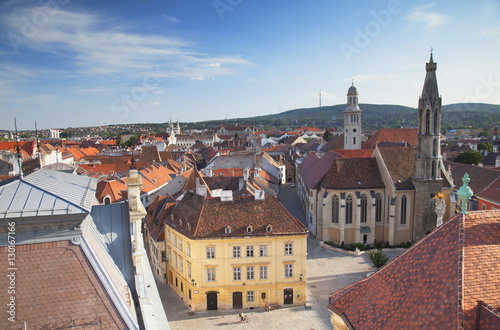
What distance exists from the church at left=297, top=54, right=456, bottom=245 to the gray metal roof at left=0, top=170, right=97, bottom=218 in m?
36.6

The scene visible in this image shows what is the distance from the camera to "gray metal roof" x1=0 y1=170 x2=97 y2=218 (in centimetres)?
872

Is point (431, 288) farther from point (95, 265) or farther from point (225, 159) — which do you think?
point (225, 159)

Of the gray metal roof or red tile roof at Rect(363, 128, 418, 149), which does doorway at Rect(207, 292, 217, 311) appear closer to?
the gray metal roof

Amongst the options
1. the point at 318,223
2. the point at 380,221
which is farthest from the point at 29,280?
the point at 380,221

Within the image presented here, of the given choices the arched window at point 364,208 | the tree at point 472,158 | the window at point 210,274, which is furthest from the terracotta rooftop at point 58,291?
the tree at point 472,158

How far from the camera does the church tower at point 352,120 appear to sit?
232 ft

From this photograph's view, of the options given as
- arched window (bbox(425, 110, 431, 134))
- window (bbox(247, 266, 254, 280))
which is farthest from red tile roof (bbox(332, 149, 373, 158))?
window (bbox(247, 266, 254, 280))

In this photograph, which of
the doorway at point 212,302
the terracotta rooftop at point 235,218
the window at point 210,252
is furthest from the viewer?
the doorway at point 212,302

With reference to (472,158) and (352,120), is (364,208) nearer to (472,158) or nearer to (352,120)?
(352,120)

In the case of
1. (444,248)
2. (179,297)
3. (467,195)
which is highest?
(467,195)

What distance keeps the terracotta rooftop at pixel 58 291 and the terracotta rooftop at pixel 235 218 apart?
19.5 metres

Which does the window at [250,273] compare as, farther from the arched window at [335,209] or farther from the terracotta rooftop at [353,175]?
the arched window at [335,209]

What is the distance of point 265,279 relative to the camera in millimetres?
29281

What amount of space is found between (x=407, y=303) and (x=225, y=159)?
5971cm
